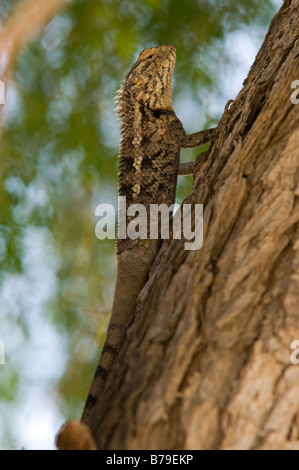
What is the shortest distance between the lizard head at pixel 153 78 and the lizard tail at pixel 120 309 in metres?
1.62

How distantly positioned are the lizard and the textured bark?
0.87 m

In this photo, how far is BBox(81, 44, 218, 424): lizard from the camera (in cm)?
321

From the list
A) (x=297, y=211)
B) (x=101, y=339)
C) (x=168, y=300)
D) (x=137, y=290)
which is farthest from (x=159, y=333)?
(x=101, y=339)

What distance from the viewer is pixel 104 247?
5.34 m

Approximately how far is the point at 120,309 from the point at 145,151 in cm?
157

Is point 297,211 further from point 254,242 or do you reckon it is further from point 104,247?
point 104,247

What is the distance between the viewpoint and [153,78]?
448 centimetres

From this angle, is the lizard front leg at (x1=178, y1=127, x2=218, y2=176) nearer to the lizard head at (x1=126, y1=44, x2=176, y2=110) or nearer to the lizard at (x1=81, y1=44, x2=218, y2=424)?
the lizard at (x1=81, y1=44, x2=218, y2=424)

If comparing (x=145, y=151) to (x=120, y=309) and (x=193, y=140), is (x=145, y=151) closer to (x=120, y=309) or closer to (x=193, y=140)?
(x=193, y=140)

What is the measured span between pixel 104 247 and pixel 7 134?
60.2 inches

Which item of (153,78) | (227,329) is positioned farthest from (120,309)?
(153,78)

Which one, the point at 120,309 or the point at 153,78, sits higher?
the point at 153,78

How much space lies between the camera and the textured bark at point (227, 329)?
1.65m

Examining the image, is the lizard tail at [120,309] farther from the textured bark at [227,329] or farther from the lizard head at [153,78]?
the lizard head at [153,78]
